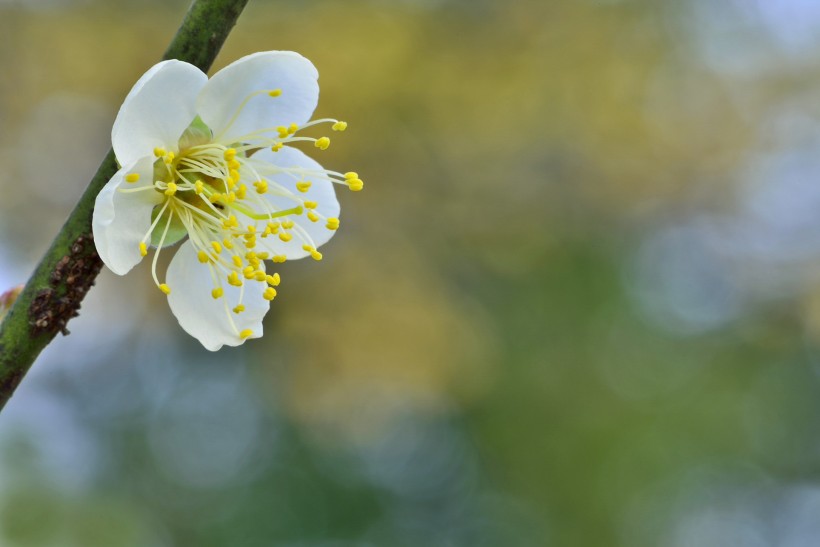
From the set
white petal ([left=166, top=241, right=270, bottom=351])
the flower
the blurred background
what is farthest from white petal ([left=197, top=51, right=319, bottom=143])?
the blurred background

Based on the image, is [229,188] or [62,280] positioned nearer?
[62,280]

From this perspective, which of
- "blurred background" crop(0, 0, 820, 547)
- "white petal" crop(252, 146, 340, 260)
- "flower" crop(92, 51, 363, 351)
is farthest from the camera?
"blurred background" crop(0, 0, 820, 547)

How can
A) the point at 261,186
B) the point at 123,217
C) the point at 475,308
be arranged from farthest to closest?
the point at 475,308, the point at 261,186, the point at 123,217

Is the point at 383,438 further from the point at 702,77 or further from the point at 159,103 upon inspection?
the point at 159,103

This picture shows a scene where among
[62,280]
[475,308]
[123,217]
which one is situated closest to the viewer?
[62,280]

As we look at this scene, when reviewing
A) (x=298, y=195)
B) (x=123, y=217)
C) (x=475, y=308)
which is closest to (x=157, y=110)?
(x=123, y=217)

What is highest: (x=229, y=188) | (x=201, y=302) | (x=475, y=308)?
(x=229, y=188)

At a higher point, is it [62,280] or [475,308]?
[62,280]

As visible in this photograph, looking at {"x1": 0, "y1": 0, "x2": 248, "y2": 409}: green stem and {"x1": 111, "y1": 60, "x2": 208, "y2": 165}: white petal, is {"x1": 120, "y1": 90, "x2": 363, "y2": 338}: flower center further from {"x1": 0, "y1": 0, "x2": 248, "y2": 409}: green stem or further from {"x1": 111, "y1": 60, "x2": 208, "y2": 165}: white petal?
{"x1": 0, "y1": 0, "x2": 248, "y2": 409}: green stem

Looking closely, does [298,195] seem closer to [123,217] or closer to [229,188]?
[229,188]
